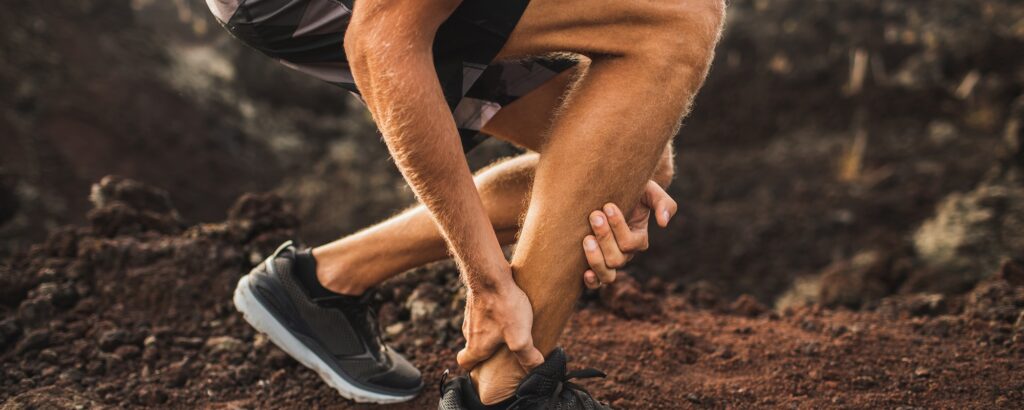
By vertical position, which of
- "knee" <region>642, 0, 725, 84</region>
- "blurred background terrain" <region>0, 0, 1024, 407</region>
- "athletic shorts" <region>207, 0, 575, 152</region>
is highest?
"athletic shorts" <region>207, 0, 575, 152</region>

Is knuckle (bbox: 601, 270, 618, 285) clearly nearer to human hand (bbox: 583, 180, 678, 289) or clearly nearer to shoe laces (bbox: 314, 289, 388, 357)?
human hand (bbox: 583, 180, 678, 289)

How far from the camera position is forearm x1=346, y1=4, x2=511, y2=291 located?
152 cm

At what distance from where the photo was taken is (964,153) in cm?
672

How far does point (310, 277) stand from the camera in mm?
2186

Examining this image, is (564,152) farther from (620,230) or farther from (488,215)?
(488,215)

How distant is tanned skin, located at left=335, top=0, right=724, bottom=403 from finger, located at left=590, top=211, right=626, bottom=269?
20 millimetres

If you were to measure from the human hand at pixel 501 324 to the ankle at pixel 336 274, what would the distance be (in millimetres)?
515

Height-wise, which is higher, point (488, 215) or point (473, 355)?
point (488, 215)

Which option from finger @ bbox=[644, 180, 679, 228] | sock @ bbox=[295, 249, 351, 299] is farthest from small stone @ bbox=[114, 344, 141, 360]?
finger @ bbox=[644, 180, 679, 228]

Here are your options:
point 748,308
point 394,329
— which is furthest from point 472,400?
point 748,308

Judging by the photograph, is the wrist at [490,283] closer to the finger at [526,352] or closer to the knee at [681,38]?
the finger at [526,352]

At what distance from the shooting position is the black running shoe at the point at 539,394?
1.78m

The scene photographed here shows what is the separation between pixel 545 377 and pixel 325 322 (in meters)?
0.69

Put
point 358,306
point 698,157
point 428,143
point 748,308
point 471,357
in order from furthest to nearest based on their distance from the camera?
1. point 698,157
2. point 748,308
3. point 358,306
4. point 471,357
5. point 428,143
